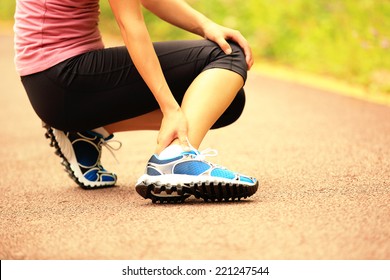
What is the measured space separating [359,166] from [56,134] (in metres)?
1.54

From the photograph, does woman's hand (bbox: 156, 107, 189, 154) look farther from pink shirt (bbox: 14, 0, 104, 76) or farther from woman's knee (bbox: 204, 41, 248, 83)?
pink shirt (bbox: 14, 0, 104, 76)

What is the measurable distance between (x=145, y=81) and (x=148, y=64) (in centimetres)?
8

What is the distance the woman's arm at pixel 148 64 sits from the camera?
2883 millimetres

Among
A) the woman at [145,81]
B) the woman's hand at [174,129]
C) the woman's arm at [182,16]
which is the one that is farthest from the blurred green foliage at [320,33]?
the woman's hand at [174,129]

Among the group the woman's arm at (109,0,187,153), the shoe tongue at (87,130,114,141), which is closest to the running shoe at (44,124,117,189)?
the shoe tongue at (87,130,114,141)

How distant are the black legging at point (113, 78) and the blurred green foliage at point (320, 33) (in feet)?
14.7

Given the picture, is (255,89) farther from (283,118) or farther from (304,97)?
(283,118)

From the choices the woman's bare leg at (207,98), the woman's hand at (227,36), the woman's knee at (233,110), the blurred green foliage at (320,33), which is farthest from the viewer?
the blurred green foliage at (320,33)

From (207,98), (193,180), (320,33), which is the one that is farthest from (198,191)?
(320,33)

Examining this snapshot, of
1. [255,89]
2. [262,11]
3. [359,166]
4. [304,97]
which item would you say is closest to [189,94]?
[359,166]

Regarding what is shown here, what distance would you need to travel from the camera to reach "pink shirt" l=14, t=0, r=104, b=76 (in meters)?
3.16

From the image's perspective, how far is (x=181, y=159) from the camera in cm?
292

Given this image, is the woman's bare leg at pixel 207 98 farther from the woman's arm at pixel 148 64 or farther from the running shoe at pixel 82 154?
the running shoe at pixel 82 154

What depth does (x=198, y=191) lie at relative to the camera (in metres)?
2.93
